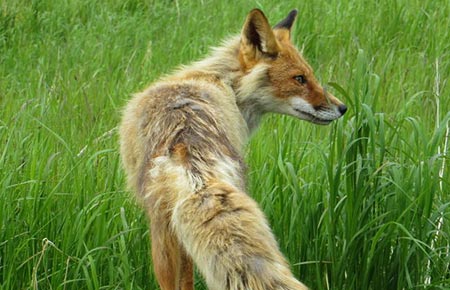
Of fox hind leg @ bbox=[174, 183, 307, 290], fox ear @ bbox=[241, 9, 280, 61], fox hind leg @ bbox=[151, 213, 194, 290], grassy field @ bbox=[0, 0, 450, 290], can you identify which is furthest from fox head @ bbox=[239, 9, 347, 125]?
fox hind leg @ bbox=[174, 183, 307, 290]

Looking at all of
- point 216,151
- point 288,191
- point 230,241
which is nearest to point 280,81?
point 288,191

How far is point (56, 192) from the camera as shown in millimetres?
4645

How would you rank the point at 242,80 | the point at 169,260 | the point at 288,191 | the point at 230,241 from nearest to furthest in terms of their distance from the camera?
the point at 230,241 < the point at 169,260 < the point at 288,191 < the point at 242,80

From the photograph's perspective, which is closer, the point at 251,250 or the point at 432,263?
the point at 251,250

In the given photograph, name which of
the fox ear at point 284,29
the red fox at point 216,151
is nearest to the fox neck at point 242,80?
the red fox at point 216,151

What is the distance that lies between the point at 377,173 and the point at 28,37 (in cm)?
493

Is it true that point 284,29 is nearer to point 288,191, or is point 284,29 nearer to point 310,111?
point 310,111

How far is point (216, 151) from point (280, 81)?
1.31 meters

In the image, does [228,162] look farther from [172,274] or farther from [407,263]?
[407,263]

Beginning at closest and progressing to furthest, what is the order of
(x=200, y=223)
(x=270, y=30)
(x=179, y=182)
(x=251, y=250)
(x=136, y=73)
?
(x=251, y=250), (x=200, y=223), (x=179, y=182), (x=270, y=30), (x=136, y=73)

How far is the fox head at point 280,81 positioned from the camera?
5.03 m

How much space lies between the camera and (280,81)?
5043 millimetres

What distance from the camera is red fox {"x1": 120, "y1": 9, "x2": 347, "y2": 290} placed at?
3.09 meters

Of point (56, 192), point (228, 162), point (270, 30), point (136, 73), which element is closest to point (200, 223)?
point (228, 162)
